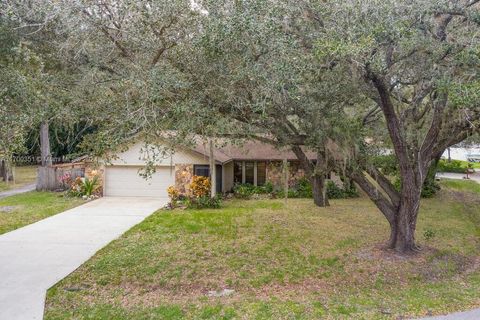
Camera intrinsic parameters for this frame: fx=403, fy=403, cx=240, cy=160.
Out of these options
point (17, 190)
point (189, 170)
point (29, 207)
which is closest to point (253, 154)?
point (189, 170)

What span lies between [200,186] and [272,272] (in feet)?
28.8

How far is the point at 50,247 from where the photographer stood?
35.0 feet

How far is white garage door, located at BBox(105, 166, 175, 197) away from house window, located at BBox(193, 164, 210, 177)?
1.45 meters

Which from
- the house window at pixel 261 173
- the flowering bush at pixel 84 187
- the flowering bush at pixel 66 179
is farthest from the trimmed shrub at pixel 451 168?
the flowering bush at pixel 66 179

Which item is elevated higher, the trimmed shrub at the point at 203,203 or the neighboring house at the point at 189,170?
the neighboring house at the point at 189,170

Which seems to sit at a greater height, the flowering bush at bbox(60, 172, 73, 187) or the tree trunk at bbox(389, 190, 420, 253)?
the flowering bush at bbox(60, 172, 73, 187)

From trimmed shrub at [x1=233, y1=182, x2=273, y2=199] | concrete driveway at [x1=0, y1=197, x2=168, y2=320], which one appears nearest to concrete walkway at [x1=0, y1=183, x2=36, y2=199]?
concrete driveway at [x1=0, y1=197, x2=168, y2=320]

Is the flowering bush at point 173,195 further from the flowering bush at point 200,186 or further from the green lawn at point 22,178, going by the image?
the green lawn at point 22,178

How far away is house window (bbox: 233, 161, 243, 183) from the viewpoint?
66.4 ft

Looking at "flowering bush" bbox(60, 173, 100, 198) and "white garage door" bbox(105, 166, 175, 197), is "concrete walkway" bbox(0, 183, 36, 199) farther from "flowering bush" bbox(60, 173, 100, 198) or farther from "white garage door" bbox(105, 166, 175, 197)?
"white garage door" bbox(105, 166, 175, 197)

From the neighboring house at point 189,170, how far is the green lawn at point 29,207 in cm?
210

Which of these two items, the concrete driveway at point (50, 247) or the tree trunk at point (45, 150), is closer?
the concrete driveway at point (50, 247)

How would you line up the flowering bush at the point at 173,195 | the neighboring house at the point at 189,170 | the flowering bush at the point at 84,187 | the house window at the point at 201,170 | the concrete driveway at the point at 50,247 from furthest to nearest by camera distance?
the flowering bush at the point at 84,187 < the neighboring house at the point at 189,170 < the house window at the point at 201,170 < the flowering bush at the point at 173,195 < the concrete driveway at the point at 50,247

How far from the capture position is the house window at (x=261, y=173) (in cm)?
1989
